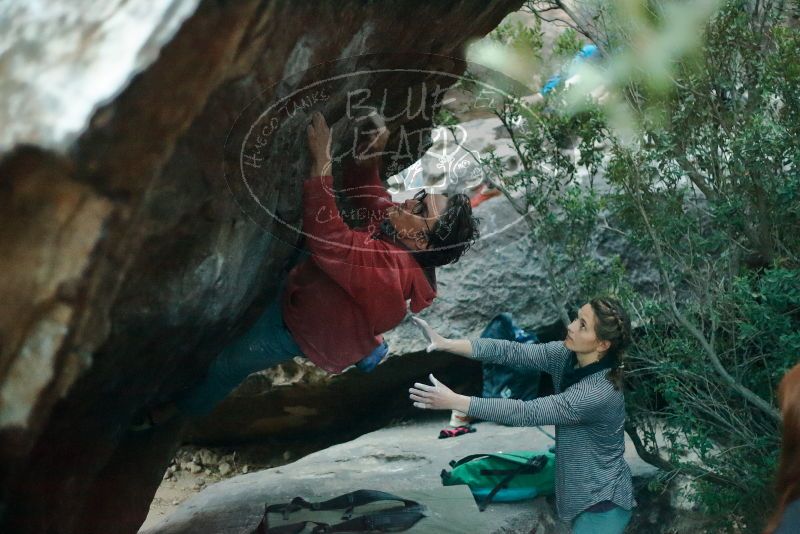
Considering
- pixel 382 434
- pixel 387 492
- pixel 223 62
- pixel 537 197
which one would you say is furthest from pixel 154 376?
pixel 382 434

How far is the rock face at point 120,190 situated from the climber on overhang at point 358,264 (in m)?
0.23

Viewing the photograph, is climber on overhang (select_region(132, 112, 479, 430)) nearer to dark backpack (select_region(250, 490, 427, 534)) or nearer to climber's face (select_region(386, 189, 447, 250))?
climber's face (select_region(386, 189, 447, 250))

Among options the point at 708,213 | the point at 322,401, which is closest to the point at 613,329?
the point at 708,213

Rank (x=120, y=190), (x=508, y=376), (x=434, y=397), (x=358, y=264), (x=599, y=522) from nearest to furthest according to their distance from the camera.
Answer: (x=120, y=190), (x=358, y=264), (x=434, y=397), (x=599, y=522), (x=508, y=376)

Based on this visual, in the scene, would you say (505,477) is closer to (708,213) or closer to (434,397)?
(434,397)

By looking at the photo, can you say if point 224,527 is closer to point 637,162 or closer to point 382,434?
point 382,434

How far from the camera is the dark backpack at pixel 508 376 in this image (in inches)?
194

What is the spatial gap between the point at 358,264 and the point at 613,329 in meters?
1.41

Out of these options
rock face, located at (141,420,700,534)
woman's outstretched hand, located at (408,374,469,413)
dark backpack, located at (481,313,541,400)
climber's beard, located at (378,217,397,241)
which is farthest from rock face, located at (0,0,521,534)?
dark backpack, located at (481,313,541,400)

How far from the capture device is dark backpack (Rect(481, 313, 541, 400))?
4.92 metres

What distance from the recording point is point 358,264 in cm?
307

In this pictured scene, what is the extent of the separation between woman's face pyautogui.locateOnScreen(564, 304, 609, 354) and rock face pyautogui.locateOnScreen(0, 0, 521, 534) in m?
1.50

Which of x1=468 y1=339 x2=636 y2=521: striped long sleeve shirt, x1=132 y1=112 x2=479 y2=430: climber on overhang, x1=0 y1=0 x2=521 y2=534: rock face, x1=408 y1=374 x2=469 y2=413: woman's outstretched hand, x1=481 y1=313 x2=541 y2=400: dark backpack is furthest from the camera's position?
x1=481 y1=313 x2=541 y2=400: dark backpack

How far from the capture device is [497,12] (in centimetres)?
391
